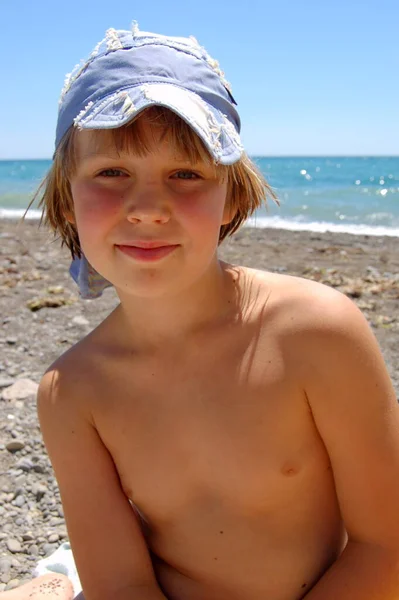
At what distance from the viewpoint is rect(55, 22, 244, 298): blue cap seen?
1.50 metres

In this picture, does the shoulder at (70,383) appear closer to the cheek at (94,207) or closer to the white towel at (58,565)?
the cheek at (94,207)

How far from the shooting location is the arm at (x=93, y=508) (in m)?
1.73

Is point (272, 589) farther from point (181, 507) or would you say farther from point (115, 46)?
point (115, 46)

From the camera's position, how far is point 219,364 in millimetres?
1689

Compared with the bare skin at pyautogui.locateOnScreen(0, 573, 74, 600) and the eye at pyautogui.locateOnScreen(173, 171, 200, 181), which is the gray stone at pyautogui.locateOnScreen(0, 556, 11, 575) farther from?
the eye at pyautogui.locateOnScreen(173, 171, 200, 181)

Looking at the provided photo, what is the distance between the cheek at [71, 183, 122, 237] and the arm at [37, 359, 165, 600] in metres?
0.47

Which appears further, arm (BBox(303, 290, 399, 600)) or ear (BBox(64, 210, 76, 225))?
ear (BBox(64, 210, 76, 225))

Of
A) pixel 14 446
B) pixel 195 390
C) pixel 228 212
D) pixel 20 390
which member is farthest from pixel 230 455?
pixel 20 390

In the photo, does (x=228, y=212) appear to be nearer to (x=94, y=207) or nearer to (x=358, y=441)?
(x=94, y=207)

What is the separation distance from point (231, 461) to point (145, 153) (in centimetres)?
75

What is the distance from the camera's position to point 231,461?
1630mm

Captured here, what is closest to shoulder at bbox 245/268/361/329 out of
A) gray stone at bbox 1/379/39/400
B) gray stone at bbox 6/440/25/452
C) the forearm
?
the forearm

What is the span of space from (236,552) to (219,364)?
1.53 feet

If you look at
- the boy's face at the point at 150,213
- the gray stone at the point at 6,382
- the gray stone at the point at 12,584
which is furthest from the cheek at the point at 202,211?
the gray stone at the point at 6,382
